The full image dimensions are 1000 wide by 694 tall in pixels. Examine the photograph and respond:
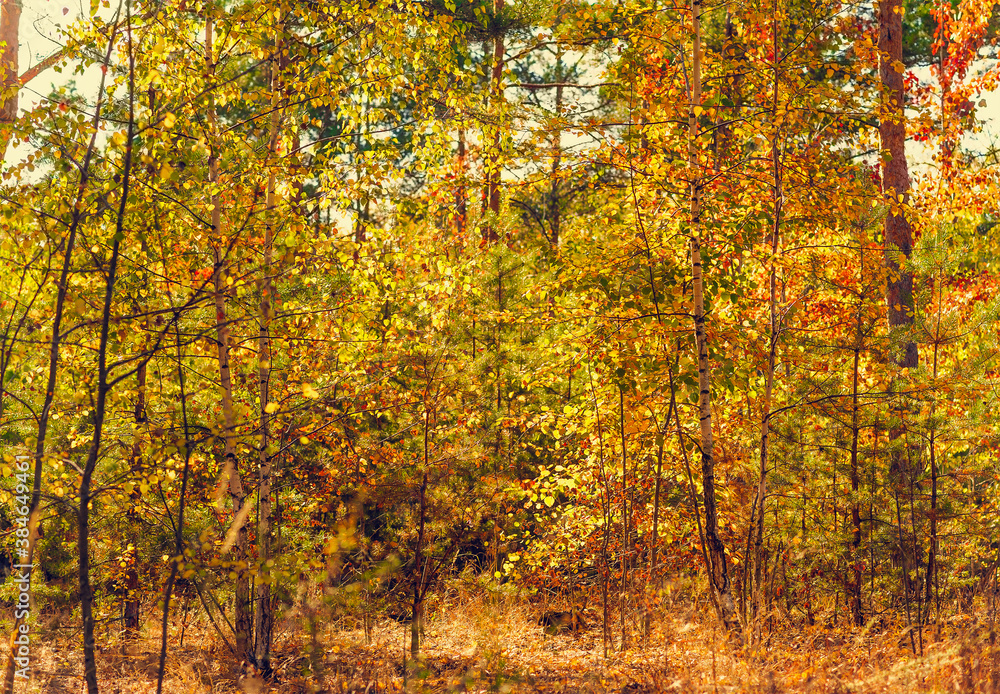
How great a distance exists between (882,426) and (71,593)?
22.8 feet

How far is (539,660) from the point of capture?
22.3 feet

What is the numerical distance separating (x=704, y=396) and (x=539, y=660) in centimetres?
296

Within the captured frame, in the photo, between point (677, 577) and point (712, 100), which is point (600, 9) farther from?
point (677, 577)

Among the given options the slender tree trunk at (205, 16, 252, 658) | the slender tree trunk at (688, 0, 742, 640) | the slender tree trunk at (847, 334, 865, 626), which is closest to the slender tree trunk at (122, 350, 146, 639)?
the slender tree trunk at (205, 16, 252, 658)

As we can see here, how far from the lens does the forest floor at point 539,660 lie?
510 centimetres

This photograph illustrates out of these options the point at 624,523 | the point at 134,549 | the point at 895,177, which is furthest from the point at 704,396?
the point at 895,177

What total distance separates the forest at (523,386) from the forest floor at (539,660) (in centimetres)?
5

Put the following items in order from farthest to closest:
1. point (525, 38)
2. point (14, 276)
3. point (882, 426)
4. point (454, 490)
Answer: point (525, 38) < point (454, 490) < point (882, 426) < point (14, 276)

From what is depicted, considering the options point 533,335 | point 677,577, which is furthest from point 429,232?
point 677,577

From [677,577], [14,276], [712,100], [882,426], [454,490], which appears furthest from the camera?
[677,577]

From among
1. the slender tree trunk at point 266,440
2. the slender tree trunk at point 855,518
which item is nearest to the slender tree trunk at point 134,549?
the slender tree trunk at point 266,440

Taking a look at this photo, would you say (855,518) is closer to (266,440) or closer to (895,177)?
(895,177)

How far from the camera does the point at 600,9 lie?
5.43 metres

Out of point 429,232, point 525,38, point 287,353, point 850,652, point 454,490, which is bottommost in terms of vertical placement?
point 850,652
